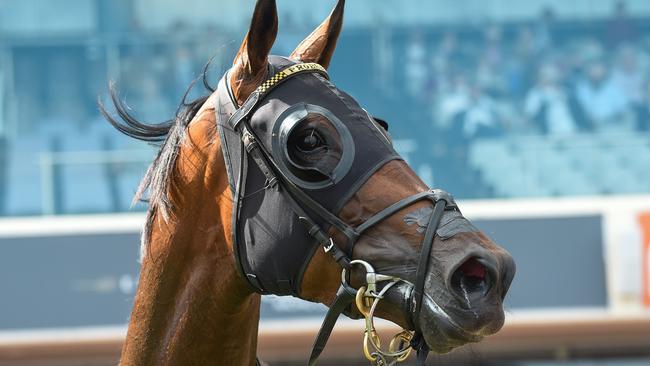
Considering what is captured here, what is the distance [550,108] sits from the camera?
31.6 feet

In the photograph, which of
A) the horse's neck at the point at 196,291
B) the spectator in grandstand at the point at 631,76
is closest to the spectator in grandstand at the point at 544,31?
the spectator in grandstand at the point at 631,76

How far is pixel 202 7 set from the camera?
9.84 m

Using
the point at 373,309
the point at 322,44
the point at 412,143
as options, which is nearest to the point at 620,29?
the point at 412,143

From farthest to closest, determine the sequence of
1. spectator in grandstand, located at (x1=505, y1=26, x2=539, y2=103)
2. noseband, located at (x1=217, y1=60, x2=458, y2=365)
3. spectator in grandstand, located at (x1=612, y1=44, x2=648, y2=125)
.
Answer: spectator in grandstand, located at (x1=505, y1=26, x2=539, y2=103), spectator in grandstand, located at (x1=612, y1=44, x2=648, y2=125), noseband, located at (x1=217, y1=60, x2=458, y2=365)

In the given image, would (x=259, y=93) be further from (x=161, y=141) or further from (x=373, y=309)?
(x=373, y=309)

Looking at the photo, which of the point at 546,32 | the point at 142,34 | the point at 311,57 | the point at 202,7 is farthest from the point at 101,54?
the point at 311,57

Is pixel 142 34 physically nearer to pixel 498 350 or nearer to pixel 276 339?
pixel 276 339

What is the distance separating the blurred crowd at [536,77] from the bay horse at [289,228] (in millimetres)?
6678

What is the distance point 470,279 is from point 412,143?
Answer: 674 cm

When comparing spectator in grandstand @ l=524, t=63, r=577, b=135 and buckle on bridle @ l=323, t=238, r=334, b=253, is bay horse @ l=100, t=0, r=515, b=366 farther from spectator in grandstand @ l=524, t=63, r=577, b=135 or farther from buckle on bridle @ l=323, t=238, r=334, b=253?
spectator in grandstand @ l=524, t=63, r=577, b=135

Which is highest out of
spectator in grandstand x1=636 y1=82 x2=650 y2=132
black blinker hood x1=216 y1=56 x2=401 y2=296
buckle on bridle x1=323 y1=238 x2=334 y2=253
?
spectator in grandstand x1=636 y1=82 x2=650 y2=132

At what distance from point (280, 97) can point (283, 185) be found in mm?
243

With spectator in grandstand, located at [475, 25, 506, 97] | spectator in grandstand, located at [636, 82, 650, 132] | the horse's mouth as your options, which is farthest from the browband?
spectator in grandstand, located at [636, 82, 650, 132]

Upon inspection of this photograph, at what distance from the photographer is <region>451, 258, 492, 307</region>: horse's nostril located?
224cm
